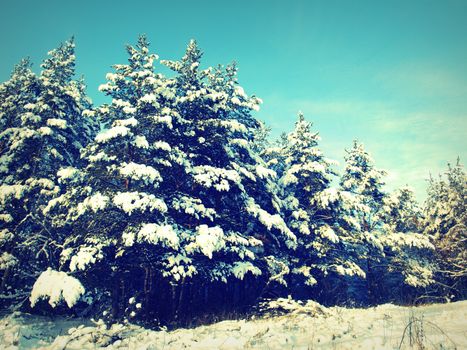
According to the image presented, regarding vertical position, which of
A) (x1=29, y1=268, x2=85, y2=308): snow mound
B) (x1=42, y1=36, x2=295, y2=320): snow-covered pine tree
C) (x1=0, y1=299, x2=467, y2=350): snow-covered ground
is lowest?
(x1=0, y1=299, x2=467, y2=350): snow-covered ground

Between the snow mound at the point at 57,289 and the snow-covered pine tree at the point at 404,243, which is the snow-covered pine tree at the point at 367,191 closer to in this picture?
the snow-covered pine tree at the point at 404,243

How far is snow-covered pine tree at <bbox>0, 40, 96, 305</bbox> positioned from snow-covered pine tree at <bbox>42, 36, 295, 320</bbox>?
78.1 inches

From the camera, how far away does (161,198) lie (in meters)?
12.1

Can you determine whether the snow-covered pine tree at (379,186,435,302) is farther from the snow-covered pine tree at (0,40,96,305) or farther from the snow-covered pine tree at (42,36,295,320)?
the snow-covered pine tree at (0,40,96,305)

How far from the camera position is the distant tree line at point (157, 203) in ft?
38.4

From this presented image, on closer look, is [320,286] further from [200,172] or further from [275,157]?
[200,172]

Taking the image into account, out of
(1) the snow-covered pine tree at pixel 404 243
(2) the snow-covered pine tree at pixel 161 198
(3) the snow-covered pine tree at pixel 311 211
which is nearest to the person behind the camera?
(2) the snow-covered pine tree at pixel 161 198

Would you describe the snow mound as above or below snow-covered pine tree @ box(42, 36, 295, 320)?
below

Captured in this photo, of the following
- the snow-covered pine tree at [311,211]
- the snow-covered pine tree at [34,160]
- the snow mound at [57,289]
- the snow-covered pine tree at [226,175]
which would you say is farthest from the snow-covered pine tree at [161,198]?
the snow-covered pine tree at [311,211]

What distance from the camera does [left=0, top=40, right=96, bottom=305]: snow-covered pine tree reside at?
14.1m

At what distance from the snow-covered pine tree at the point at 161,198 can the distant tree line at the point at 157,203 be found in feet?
0.21

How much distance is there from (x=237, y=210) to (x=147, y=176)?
5.58 m

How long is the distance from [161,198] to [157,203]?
1.26m

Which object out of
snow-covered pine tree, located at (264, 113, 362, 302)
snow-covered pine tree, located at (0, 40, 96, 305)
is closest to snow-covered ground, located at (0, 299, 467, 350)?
snow-covered pine tree, located at (0, 40, 96, 305)
